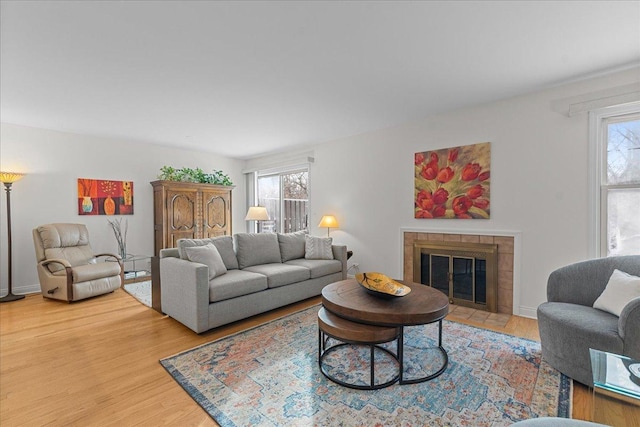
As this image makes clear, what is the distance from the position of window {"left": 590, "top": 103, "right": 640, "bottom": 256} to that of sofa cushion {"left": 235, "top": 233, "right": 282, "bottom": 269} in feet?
11.5

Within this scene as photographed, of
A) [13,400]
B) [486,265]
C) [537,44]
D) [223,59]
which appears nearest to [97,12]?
[223,59]

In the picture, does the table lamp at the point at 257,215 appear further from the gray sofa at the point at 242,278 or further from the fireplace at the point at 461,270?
the fireplace at the point at 461,270

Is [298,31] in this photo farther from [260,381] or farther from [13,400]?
[13,400]

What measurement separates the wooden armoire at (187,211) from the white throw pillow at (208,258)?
2363 millimetres

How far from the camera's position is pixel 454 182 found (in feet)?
11.9

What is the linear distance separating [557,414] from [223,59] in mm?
3297

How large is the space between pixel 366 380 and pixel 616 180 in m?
2.99

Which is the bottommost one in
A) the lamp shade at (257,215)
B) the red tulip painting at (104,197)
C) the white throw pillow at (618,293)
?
the white throw pillow at (618,293)

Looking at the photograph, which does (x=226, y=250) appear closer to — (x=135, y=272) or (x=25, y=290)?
(x=135, y=272)

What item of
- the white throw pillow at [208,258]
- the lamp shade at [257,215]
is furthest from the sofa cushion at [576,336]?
the lamp shade at [257,215]

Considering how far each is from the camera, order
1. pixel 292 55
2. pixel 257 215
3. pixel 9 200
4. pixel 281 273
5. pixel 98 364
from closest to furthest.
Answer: pixel 98 364, pixel 292 55, pixel 281 273, pixel 9 200, pixel 257 215

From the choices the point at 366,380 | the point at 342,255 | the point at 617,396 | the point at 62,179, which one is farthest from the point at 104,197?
the point at 617,396

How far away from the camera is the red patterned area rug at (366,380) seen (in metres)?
1.64

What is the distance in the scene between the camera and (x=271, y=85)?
288 centimetres
